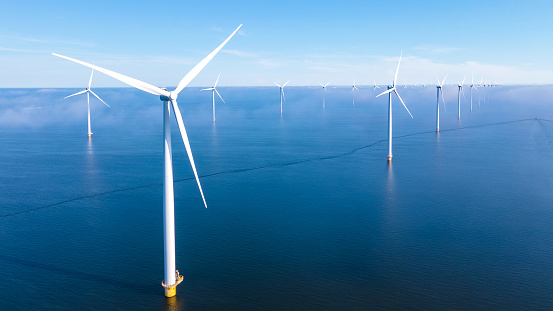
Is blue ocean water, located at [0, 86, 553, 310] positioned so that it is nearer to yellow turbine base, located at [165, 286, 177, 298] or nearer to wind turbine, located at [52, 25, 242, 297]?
yellow turbine base, located at [165, 286, 177, 298]

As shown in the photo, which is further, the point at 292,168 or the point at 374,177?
the point at 292,168

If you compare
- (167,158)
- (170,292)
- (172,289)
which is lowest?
(170,292)

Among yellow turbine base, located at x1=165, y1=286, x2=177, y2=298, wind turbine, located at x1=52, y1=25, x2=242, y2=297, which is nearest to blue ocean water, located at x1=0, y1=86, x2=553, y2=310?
yellow turbine base, located at x1=165, y1=286, x2=177, y2=298

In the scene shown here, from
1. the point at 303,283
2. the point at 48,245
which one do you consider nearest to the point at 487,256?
the point at 303,283

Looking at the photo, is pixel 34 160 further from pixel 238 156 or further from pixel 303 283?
pixel 303 283

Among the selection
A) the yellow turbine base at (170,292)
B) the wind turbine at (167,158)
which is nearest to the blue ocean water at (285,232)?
the yellow turbine base at (170,292)

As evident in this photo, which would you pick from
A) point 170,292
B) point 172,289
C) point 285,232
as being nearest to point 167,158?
point 172,289

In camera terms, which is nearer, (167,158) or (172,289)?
(167,158)

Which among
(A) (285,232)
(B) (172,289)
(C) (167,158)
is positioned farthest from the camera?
(A) (285,232)

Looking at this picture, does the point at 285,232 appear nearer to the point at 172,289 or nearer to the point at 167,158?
the point at 172,289
